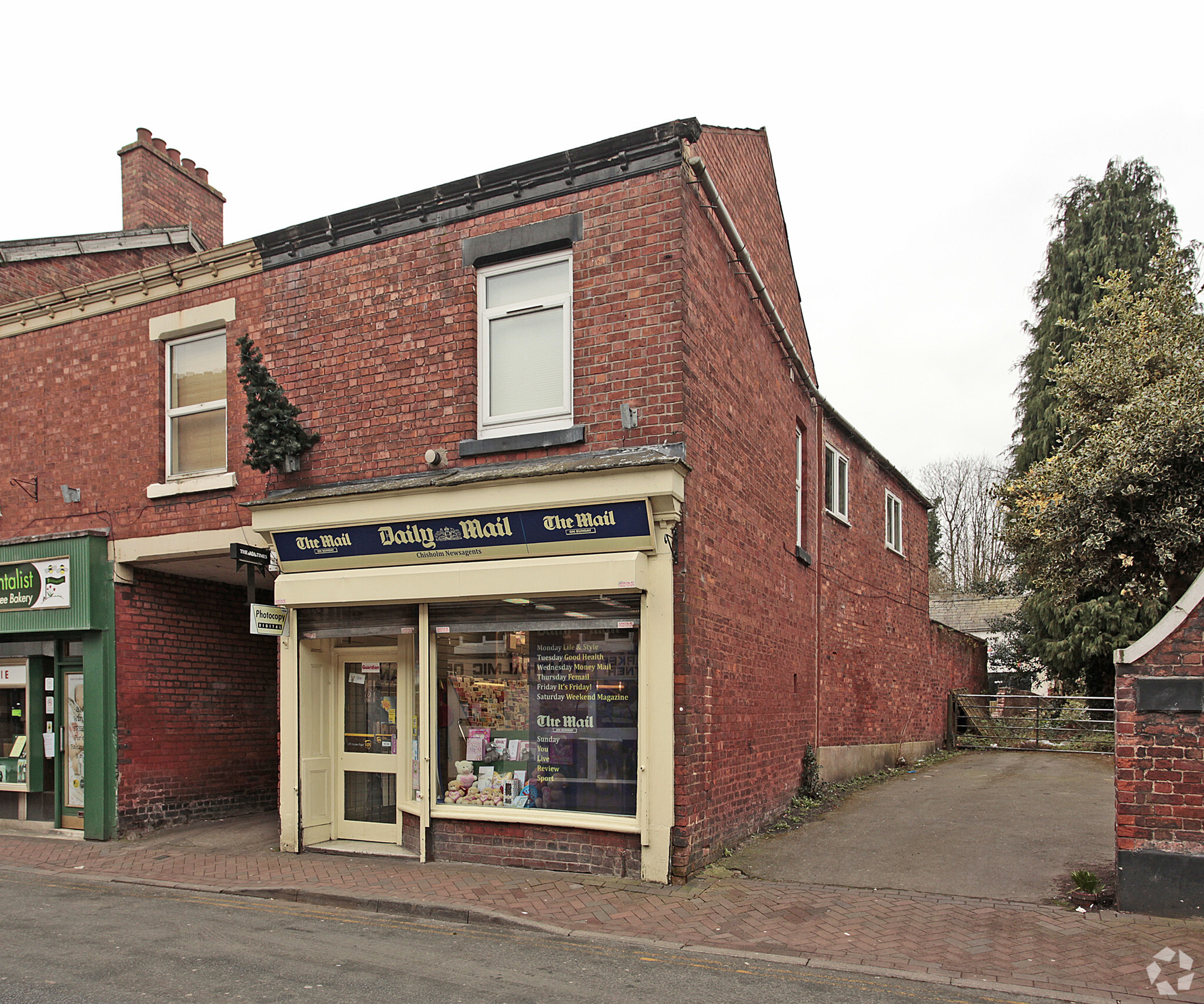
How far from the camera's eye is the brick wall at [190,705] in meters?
11.1

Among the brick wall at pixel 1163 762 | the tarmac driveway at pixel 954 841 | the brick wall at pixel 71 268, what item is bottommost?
the tarmac driveway at pixel 954 841

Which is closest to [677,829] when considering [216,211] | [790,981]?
[790,981]

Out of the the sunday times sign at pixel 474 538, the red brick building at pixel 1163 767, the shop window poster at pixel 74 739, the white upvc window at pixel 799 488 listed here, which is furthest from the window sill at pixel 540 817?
the white upvc window at pixel 799 488

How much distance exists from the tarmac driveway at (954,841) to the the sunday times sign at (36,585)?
849 centimetres

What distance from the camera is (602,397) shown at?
28.4 feet

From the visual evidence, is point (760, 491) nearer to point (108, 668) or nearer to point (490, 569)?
point (490, 569)

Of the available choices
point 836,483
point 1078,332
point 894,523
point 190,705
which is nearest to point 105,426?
point 190,705

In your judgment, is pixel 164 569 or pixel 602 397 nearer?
pixel 602 397

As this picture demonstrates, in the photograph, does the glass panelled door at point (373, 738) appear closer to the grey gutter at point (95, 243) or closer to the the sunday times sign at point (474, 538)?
the the sunday times sign at point (474, 538)

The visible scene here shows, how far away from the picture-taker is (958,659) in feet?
77.1

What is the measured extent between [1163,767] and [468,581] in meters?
5.83

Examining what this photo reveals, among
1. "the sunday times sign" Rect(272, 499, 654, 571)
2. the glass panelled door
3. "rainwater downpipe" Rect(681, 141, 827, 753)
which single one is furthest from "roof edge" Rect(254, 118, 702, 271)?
the glass panelled door

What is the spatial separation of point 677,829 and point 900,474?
13.1 metres

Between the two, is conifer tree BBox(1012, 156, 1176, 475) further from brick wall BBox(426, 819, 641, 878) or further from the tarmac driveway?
brick wall BBox(426, 819, 641, 878)
